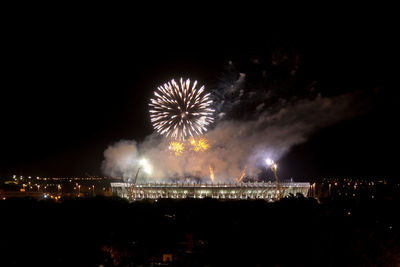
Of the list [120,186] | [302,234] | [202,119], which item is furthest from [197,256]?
[120,186]

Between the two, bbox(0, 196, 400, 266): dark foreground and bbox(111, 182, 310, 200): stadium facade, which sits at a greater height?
bbox(111, 182, 310, 200): stadium facade

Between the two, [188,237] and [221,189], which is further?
[221,189]

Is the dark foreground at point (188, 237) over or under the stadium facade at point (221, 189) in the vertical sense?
under

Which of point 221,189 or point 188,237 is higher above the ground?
point 221,189

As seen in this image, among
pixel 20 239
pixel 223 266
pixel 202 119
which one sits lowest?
pixel 223 266

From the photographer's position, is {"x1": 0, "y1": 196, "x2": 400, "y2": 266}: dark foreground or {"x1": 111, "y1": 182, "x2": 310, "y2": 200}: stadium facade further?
{"x1": 111, "y1": 182, "x2": 310, "y2": 200}: stadium facade

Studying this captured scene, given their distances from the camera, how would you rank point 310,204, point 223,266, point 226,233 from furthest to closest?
point 310,204, point 226,233, point 223,266

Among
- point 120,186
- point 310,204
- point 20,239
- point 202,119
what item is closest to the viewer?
point 20,239

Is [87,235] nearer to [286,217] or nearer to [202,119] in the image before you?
[286,217]
